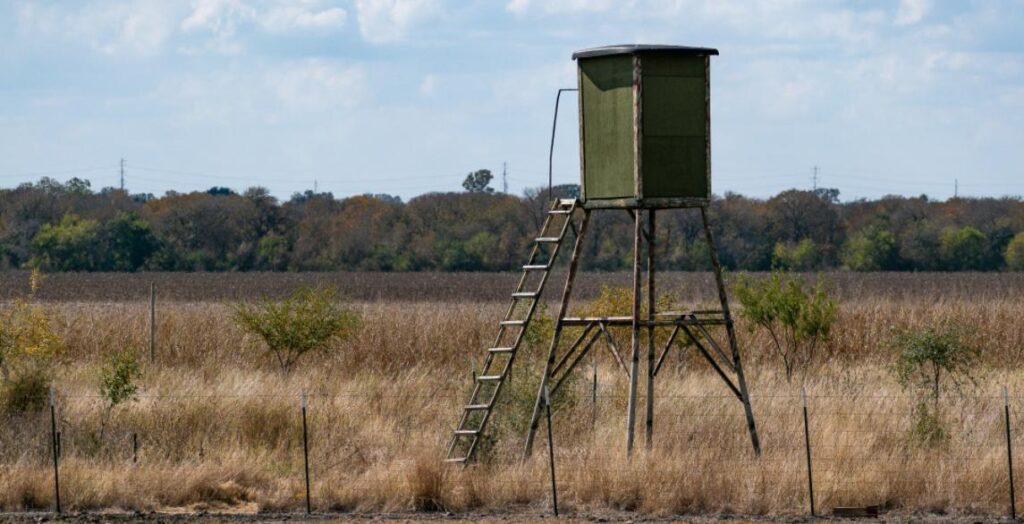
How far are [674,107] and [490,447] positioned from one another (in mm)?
4819

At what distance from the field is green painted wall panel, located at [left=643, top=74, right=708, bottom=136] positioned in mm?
3864

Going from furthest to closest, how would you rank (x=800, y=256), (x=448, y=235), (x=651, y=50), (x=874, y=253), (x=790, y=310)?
1. (x=448, y=235)
2. (x=874, y=253)
3. (x=800, y=256)
4. (x=790, y=310)
5. (x=651, y=50)

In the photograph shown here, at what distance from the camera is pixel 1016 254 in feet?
291

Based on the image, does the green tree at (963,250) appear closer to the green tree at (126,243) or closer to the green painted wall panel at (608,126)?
the green tree at (126,243)

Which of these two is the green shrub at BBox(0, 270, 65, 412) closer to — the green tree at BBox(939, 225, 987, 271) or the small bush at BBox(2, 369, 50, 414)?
the small bush at BBox(2, 369, 50, 414)

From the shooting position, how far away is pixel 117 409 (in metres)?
20.5

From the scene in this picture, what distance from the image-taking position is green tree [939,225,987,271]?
8994 cm

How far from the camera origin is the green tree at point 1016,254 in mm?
88562

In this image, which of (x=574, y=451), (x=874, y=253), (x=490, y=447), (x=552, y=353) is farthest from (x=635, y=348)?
(x=874, y=253)

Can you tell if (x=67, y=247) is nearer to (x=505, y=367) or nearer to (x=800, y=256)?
(x=800, y=256)

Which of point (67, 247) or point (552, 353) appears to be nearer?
point (552, 353)

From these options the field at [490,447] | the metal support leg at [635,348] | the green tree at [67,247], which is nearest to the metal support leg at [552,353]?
the field at [490,447]

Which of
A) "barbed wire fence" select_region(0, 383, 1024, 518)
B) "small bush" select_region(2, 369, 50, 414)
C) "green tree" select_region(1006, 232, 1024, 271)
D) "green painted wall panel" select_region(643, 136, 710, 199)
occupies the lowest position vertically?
"barbed wire fence" select_region(0, 383, 1024, 518)

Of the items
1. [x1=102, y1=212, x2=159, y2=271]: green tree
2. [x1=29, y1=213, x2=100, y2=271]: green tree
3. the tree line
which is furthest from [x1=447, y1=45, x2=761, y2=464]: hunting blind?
[x1=29, y1=213, x2=100, y2=271]: green tree
